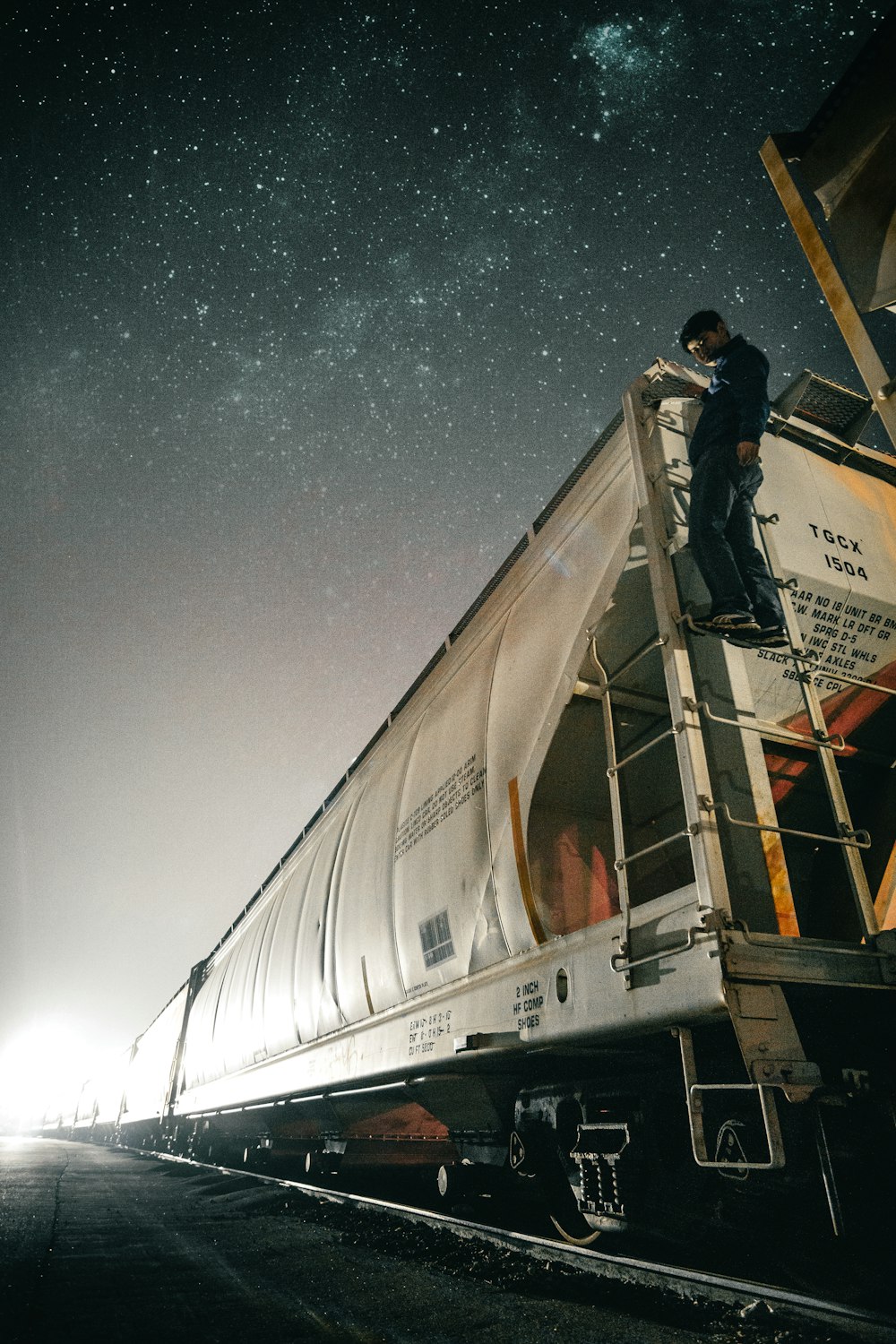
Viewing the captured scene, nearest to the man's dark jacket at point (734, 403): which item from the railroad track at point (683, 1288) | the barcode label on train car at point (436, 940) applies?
the barcode label on train car at point (436, 940)

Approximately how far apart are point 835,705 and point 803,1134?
228cm

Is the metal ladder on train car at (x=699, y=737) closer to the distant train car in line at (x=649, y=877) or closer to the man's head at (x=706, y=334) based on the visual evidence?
the distant train car in line at (x=649, y=877)

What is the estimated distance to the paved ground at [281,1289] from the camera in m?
2.61

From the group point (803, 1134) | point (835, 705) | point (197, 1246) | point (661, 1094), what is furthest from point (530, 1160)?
point (835, 705)

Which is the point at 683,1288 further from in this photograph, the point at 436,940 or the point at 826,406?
the point at 826,406

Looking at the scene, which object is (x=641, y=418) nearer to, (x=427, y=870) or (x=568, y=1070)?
(x=427, y=870)

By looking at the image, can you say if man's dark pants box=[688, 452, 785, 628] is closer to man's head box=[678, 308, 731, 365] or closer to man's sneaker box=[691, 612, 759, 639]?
man's sneaker box=[691, 612, 759, 639]

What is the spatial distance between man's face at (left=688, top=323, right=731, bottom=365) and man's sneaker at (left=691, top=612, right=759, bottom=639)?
1.55 metres

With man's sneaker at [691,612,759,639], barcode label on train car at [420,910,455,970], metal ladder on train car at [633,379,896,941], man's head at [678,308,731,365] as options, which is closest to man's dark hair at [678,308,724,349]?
man's head at [678,308,731,365]

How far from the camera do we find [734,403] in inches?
141

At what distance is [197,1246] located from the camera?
4.41 metres

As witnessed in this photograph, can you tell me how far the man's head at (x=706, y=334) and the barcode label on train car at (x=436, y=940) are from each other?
11.3ft

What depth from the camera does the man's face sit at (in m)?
3.89

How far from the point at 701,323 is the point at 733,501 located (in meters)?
1.12
